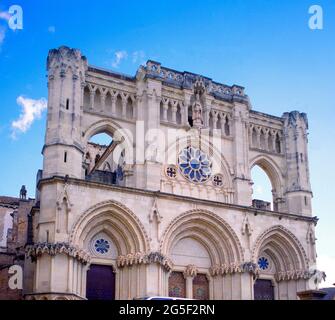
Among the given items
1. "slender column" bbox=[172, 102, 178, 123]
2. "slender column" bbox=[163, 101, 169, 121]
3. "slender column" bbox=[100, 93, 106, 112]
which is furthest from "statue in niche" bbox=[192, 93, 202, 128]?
"slender column" bbox=[100, 93, 106, 112]

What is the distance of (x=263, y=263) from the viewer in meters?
31.4

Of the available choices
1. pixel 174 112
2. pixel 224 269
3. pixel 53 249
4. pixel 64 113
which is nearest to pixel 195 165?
pixel 174 112

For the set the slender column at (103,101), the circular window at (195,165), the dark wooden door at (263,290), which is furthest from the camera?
the dark wooden door at (263,290)

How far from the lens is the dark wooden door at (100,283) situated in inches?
1027

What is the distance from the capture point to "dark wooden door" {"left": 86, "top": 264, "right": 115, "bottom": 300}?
85.6 feet

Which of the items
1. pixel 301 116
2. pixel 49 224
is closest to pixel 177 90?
pixel 301 116

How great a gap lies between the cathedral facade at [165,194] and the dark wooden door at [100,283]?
0.15 feet

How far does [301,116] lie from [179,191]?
10.1 metres

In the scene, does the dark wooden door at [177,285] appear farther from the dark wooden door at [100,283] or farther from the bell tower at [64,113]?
the bell tower at [64,113]

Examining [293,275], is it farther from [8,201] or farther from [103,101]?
[8,201]

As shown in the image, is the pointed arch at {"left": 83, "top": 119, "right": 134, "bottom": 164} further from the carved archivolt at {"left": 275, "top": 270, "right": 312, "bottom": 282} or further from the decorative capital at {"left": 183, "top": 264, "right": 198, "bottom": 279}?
the carved archivolt at {"left": 275, "top": 270, "right": 312, "bottom": 282}

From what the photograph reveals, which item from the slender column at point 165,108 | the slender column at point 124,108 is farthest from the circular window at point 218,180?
the slender column at point 124,108

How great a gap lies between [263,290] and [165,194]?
8.13m

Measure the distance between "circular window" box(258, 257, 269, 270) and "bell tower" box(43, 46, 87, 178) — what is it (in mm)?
11111
